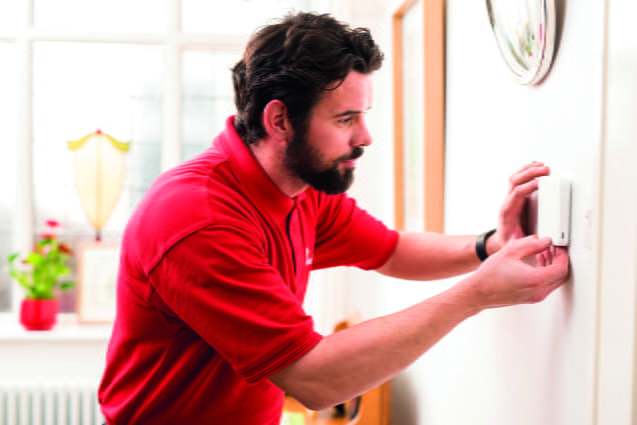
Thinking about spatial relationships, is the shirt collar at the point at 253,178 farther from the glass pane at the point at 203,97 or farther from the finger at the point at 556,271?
the glass pane at the point at 203,97

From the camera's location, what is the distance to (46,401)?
2.99 m

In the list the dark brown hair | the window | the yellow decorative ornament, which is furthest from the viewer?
the window

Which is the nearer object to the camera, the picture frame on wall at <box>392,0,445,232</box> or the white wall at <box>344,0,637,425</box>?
the white wall at <box>344,0,637,425</box>

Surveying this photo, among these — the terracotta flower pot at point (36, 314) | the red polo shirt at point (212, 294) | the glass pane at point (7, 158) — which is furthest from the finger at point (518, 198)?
the glass pane at point (7, 158)

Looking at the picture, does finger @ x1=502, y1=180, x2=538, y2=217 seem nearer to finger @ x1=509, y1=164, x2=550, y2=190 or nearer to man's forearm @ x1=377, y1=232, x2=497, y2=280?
finger @ x1=509, y1=164, x2=550, y2=190

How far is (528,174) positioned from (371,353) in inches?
15.9

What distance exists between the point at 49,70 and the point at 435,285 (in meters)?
2.43

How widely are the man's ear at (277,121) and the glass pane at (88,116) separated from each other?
2178mm

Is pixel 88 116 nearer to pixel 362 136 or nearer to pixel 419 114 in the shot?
pixel 419 114

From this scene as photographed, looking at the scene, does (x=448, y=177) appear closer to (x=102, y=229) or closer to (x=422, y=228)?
(x=422, y=228)

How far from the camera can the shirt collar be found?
4.20 ft

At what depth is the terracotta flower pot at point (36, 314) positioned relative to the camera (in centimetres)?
305

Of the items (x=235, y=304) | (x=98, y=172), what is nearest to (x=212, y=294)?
(x=235, y=304)

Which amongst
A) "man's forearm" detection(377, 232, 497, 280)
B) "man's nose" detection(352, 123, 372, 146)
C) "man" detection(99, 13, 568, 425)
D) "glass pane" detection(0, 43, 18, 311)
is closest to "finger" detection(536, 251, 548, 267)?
"man" detection(99, 13, 568, 425)
